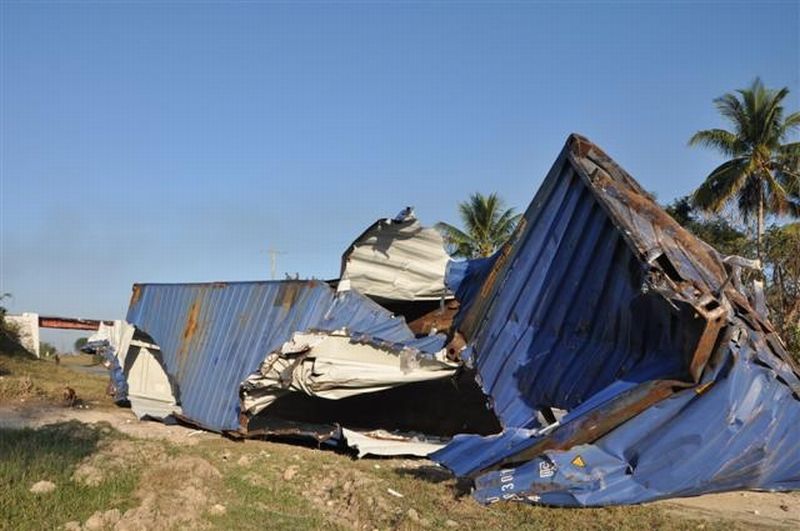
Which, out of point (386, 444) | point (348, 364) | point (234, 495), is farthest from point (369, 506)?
point (386, 444)

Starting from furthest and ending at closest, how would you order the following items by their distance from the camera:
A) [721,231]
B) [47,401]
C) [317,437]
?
1. [721,231]
2. [47,401]
3. [317,437]

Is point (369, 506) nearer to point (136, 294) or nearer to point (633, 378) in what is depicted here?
point (633, 378)

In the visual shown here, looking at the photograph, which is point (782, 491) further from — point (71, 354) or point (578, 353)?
point (71, 354)

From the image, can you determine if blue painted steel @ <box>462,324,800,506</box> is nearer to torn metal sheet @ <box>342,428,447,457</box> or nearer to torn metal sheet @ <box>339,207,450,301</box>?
torn metal sheet @ <box>342,428,447,457</box>

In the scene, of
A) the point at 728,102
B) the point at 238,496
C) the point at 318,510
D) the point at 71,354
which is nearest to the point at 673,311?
the point at 318,510

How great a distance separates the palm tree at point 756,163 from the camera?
24766 mm

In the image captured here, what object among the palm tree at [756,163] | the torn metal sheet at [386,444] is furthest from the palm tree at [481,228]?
the torn metal sheet at [386,444]

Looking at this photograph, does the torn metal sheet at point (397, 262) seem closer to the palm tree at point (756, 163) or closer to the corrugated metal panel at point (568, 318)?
the corrugated metal panel at point (568, 318)

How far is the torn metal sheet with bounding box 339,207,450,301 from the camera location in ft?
36.8

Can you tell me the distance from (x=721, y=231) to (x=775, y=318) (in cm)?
685

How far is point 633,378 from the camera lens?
732 cm

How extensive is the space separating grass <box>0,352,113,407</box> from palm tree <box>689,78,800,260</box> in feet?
65.2

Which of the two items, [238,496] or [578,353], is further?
[578,353]

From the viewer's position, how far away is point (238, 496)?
7.42m
